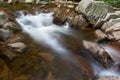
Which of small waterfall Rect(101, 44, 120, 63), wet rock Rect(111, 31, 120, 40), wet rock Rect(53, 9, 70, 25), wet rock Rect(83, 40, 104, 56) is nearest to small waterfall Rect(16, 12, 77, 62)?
wet rock Rect(53, 9, 70, 25)

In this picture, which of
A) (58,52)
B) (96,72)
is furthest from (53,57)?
(96,72)

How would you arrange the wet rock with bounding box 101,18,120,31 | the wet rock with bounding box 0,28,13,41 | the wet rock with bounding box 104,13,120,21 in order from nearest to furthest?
the wet rock with bounding box 0,28,13,41 → the wet rock with bounding box 101,18,120,31 → the wet rock with bounding box 104,13,120,21

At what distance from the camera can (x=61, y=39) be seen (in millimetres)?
8328

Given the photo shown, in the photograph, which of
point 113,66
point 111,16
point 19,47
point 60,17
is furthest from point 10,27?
point 111,16

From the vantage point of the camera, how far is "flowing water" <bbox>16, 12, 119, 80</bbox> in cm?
610

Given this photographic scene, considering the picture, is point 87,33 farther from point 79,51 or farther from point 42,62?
point 42,62

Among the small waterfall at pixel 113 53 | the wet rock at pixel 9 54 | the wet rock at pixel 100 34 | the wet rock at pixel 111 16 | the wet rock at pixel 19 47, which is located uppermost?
the wet rock at pixel 111 16

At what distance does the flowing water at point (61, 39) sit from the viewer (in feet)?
20.0

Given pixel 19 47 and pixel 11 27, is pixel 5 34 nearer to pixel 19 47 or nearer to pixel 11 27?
pixel 11 27

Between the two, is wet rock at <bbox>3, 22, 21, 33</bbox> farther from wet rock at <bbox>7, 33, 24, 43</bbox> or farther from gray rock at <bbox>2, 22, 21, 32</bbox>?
wet rock at <bbox>7, 33, 24, 43</bbox>

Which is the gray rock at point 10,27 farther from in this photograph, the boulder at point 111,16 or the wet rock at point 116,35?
the boulder at point 111,16

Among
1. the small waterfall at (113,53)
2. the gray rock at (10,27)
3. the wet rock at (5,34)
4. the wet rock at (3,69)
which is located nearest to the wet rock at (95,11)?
the small waterfall at (113,53)

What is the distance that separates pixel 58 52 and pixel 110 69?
189cm

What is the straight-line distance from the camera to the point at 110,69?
612cm
